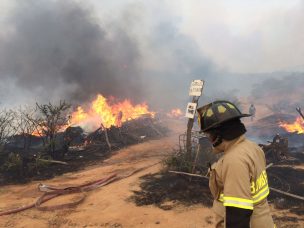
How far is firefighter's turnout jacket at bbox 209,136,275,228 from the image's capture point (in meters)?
2.05

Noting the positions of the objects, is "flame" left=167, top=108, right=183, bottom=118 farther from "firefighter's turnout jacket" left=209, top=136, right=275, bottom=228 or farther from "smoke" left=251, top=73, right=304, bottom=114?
"firefighter's turnout jacket" left=209, top=136, right=275, bottom=228

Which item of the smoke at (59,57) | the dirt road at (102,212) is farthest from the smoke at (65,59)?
the dirt road at (102,212)

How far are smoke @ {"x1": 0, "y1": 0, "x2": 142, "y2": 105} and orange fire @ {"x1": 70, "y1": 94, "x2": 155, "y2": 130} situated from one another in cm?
239

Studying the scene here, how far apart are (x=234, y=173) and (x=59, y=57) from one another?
23.6 metres

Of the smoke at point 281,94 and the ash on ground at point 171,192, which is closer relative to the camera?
the ash on ground at point 171,192

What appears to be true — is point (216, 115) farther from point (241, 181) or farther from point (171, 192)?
point (171, 192)

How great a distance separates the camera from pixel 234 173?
2076 mm

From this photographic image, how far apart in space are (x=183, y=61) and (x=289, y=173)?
113 ft

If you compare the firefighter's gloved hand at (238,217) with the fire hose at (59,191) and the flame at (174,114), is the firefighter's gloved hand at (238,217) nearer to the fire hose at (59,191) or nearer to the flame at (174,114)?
the fire hose at (59,191)

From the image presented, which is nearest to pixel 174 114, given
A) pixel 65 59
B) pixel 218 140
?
pixel 65 59

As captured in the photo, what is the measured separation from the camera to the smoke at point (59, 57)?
78.0 ft

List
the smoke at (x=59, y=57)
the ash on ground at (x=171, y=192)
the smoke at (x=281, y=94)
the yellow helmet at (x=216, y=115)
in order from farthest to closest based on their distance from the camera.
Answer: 1. the smoke at (x=281, y=94)
2. the smoke at (x=59, y=57)
3. the ash on ground at (x=171, y=192)
4. the yellow helmet at (x=216, y=115)

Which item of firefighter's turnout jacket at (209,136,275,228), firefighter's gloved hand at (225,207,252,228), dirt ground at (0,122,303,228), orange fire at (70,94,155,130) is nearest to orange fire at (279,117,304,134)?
orange fire at (70,94,155,130)

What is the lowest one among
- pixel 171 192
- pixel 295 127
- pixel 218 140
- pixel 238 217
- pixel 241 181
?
pixel 171 192
